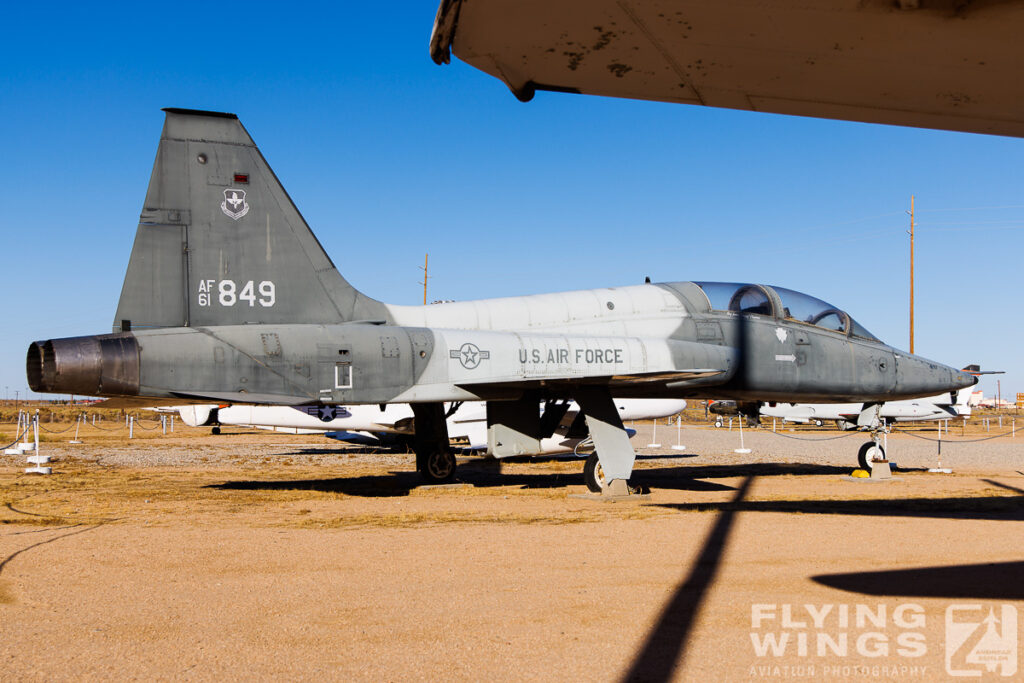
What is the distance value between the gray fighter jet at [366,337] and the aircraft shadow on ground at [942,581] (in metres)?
5.89

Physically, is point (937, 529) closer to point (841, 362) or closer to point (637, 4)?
point (841, 362)

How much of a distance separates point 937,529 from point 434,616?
621cm

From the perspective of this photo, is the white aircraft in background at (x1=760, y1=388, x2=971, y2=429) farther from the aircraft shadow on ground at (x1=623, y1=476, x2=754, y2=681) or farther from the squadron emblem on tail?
the aircraft shadow on ground at (x1=623, y1=476, x2=754, y2=681)

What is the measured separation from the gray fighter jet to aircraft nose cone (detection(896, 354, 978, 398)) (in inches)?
26.9

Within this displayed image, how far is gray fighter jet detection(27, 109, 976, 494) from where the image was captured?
33.9ft

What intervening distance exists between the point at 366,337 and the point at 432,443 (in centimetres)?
422

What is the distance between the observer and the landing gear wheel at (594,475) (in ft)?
42.1

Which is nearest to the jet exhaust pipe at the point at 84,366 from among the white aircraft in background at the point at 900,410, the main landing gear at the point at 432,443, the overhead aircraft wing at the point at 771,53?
the main landing gear at the point at 432,443

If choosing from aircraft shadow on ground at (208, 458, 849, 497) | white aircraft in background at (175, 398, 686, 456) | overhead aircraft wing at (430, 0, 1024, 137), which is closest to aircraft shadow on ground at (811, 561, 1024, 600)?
overhead aircraft wing at (430, 0, 1024, 137)

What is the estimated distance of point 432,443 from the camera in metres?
15.0

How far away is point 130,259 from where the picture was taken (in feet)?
34.4

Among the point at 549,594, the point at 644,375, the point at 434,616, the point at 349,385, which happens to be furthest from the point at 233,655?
the point at 644,375

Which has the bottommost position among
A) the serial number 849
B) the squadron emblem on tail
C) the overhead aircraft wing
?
the serial number 849

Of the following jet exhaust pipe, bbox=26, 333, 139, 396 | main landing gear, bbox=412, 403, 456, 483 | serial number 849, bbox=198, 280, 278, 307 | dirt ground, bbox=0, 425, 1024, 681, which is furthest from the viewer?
main landing gear, bbox=412, 403, 456, 483
